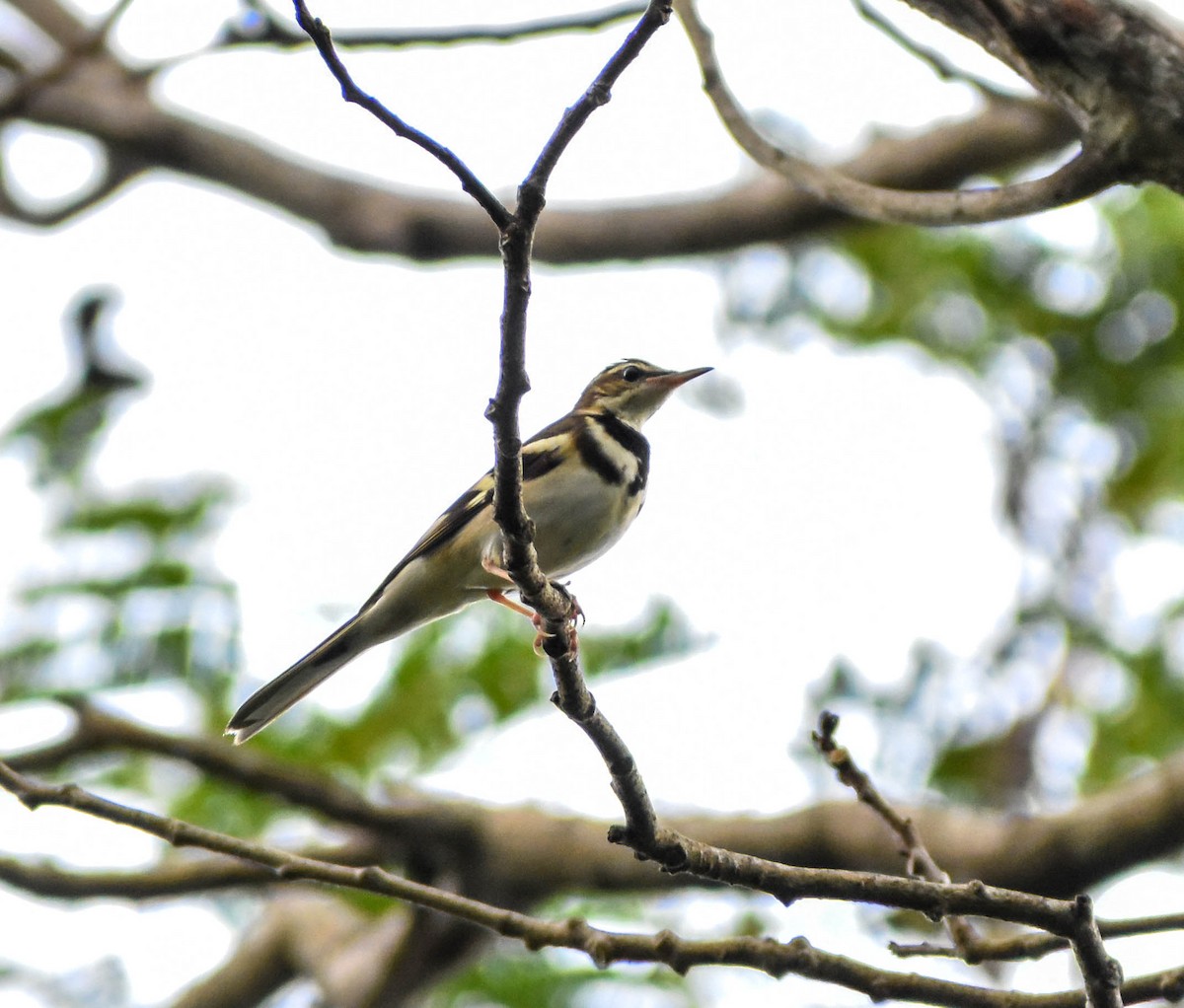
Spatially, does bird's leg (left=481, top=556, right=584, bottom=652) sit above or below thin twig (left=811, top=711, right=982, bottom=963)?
above

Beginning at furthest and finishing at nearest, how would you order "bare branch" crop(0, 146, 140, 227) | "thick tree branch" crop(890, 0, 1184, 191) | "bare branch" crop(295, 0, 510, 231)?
"bare branch" crop(0, 146, 140, 227) → "thick tree branch" crop(890, 0, 1184, 191) → "bare branch" crop(295, 0, 510, 231)

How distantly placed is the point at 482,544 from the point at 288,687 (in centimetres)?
99

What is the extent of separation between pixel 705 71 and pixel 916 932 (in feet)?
16.8

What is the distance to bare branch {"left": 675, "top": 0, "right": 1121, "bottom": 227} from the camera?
3.67 m

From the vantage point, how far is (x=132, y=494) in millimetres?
8898

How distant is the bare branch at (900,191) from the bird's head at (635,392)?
2.15 meters

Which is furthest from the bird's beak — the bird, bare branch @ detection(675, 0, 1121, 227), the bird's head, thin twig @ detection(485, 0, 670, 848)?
thin twig @ detection(485, 0, 670, 848)

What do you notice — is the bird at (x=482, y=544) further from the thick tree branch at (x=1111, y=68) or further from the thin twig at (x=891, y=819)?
the thick tree branch at (x=1111, y=68)

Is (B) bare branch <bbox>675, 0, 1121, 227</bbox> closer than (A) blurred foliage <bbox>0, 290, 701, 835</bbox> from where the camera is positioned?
Yes

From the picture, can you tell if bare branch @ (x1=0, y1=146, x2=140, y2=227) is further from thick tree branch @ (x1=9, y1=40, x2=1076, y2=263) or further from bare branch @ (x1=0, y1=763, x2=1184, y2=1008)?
bare branch @ (x1=0, y1=763, x2=1184, y2=1008)

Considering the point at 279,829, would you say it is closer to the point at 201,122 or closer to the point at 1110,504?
the point at 201,122

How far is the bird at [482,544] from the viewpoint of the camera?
230 inches

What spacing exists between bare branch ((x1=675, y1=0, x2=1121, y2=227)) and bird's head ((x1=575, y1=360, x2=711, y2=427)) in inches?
84.5

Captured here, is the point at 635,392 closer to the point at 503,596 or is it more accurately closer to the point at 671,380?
the point at 671,380
